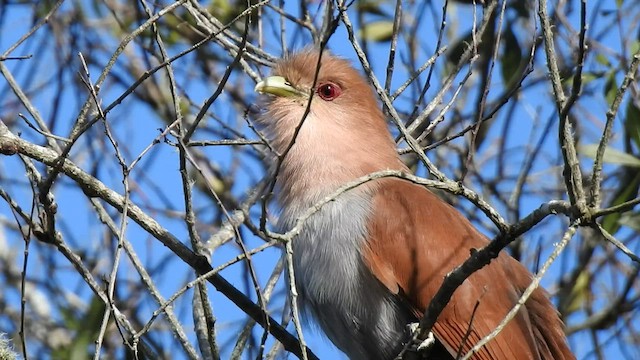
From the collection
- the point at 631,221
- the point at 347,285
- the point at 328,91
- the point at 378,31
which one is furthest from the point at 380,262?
the point at 378,31

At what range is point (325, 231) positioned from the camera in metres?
4.15

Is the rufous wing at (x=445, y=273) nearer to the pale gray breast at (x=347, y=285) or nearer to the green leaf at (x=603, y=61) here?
the pale gray breast at (x=347, y=285)

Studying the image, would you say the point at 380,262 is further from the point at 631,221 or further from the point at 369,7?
the point at 369,7

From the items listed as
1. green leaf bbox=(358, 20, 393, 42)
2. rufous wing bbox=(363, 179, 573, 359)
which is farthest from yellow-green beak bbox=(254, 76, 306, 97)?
green leaf bbox=(358, 20, 393, 42)

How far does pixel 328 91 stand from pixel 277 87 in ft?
0.89

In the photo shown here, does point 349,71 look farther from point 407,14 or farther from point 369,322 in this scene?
point 407,14

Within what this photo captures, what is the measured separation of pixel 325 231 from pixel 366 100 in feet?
3.39

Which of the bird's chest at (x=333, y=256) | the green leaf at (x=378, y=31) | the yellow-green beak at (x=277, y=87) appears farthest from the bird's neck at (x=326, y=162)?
the green leaf at (x=378, y=31)

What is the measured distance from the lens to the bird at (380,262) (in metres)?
4.11

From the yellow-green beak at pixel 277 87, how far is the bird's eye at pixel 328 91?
0.09 m

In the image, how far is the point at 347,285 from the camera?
4098 millimetres

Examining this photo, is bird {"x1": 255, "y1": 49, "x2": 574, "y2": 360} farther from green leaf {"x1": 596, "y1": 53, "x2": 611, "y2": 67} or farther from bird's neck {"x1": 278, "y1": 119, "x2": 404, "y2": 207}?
green leaf {"x1": 596, "y1": 53, "x2": 611, "y2": 67}

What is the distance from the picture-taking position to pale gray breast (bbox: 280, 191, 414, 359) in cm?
411

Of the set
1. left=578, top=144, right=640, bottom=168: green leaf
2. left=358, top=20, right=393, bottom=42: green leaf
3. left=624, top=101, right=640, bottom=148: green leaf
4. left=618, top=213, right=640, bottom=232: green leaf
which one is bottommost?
left=618, top=213, right=640, bottom=232: green leaf
